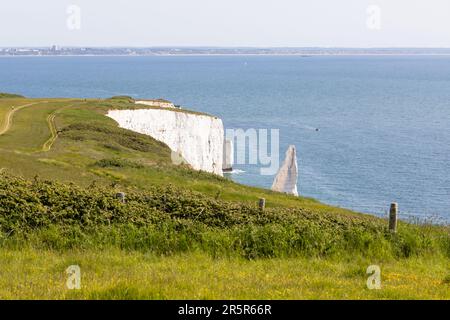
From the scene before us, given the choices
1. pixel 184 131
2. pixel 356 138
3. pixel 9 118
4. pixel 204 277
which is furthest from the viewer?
pixel 356 138

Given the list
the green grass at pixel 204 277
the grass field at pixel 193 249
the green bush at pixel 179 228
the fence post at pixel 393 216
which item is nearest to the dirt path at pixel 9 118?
the grass field at pixel 193 249

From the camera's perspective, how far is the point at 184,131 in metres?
77.4

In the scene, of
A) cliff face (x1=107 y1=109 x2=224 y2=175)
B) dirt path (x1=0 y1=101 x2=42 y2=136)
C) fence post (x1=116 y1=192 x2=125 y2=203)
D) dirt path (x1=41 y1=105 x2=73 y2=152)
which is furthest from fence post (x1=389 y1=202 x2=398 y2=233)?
cliff face (x1=107 y1=109 x2=224 y2=175)

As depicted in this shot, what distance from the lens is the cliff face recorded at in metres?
73.1

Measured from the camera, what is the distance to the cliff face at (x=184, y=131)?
73.1 meters

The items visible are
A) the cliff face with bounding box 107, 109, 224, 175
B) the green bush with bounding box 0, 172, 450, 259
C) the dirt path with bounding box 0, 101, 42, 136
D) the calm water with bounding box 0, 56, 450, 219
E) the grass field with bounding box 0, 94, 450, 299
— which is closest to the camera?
the grass field with bounding box 0, 94, 450, 299

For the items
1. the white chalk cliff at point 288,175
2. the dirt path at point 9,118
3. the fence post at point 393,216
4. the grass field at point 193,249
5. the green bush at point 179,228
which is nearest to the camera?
the grass field at point 193,249

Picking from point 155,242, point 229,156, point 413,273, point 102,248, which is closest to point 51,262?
point 102,248

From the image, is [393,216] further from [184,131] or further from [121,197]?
[184,131]

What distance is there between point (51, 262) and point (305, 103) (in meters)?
158

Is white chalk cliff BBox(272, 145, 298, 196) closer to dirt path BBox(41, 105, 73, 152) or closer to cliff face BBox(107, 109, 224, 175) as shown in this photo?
cliff face BBox(107, 109, 224, 175)

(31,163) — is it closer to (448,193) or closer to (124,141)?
(124,141)

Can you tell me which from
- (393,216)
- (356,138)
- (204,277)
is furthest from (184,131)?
(204,277)

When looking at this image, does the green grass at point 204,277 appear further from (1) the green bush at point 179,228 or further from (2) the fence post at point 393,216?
(2) the fence post at point 393,216
